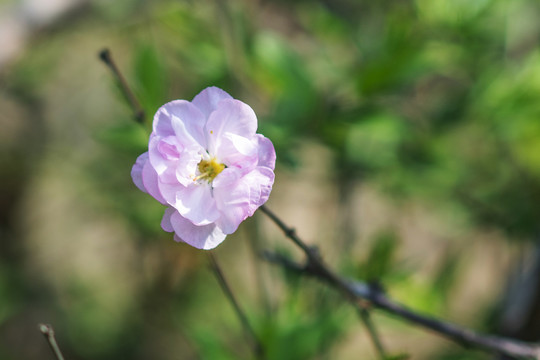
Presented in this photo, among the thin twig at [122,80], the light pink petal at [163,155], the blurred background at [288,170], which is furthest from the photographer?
the blurred background at [288,170]

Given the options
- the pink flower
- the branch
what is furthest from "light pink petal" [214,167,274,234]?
the branch

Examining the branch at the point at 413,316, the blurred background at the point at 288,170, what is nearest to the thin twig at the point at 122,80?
the blurred background at the point at 288,170

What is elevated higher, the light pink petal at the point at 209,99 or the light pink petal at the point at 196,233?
the light pink petal at the point at 209,99

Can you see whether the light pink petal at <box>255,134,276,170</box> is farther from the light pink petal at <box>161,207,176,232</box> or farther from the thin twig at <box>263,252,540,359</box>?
the thin twig at <box>263,252,540,359</box>

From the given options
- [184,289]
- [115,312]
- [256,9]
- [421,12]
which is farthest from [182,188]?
[256,9]

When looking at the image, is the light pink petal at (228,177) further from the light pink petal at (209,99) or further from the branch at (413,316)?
the branch at (413,316)

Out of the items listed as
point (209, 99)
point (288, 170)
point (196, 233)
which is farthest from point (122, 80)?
point (288, 170)
